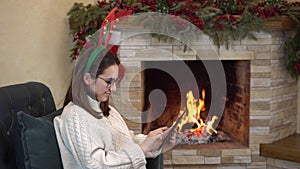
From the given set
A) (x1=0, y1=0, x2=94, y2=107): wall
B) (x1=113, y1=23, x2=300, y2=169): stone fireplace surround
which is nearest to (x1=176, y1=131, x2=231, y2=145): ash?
(x1=113, y1=23, x2=300, y2=169): stone fireplace surround

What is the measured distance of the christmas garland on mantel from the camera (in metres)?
3.02

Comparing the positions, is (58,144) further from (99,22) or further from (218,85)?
(99,22)

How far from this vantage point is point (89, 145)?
5.47 feet

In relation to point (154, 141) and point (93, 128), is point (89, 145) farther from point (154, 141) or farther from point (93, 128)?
point (154, 141)

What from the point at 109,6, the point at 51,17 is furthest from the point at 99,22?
the point at 51,17

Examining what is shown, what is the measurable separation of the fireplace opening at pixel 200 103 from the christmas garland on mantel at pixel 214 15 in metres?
0.31

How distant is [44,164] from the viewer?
5.60 ft

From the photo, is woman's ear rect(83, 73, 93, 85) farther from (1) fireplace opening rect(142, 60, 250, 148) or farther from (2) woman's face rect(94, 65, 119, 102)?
(1) fireplace opening rect(142, 60, 250, 148)

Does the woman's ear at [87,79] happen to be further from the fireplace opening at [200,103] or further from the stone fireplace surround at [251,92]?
the fireplace opening at [200,103]

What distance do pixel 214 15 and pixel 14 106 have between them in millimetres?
1565

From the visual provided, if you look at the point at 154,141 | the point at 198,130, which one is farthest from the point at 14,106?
the point at 198,130

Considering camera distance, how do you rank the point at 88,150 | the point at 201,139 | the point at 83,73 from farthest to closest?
1. the point at 201,139
2. the point at 83,73
3. the point at 88,150

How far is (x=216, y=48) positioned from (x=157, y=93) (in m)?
0.69

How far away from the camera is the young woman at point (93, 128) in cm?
167
